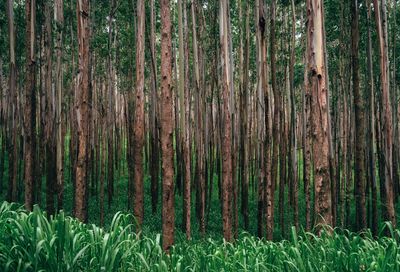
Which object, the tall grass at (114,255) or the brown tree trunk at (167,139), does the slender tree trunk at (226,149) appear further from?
the tall grass at (114,255)

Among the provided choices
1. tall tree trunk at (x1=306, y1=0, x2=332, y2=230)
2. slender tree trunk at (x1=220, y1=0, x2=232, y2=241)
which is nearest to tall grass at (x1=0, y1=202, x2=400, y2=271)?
tall tree trunk at (x1=306, y1=0, x2=332, y2=230)

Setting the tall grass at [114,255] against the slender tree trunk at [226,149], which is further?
the slender tree trunk at [226,149]

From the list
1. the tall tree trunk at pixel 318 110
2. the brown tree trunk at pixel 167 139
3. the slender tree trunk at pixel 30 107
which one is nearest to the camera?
the tall tree trunk at pixel 318 110

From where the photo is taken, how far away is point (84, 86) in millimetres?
8312

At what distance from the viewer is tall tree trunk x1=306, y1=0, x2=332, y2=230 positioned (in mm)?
5789

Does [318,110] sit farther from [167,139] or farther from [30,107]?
[30,107]

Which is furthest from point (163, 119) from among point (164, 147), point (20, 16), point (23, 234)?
point (20, 16)

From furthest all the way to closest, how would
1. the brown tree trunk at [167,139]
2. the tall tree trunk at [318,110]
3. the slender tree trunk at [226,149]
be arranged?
the slender tree trunk at [226,149] < the brown tree trunk at [167,139] < the tall tree trunk at [318,110]

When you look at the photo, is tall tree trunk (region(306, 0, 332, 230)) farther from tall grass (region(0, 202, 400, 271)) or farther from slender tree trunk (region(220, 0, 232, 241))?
slender tree trunk (region(220, 0, 232, 241))

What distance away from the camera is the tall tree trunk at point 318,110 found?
5789 millimetres

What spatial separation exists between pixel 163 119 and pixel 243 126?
888cm

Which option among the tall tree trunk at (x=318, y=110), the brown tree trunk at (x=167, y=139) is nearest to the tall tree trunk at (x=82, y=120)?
the brown tree trunk at (x=167, y=139)

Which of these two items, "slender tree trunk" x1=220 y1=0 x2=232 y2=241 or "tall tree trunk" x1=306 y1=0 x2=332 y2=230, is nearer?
A: "tall tree trunk" x1=306 y1=0 x2=332 y2=230

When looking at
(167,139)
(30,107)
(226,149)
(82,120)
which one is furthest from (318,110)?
(30,107)
